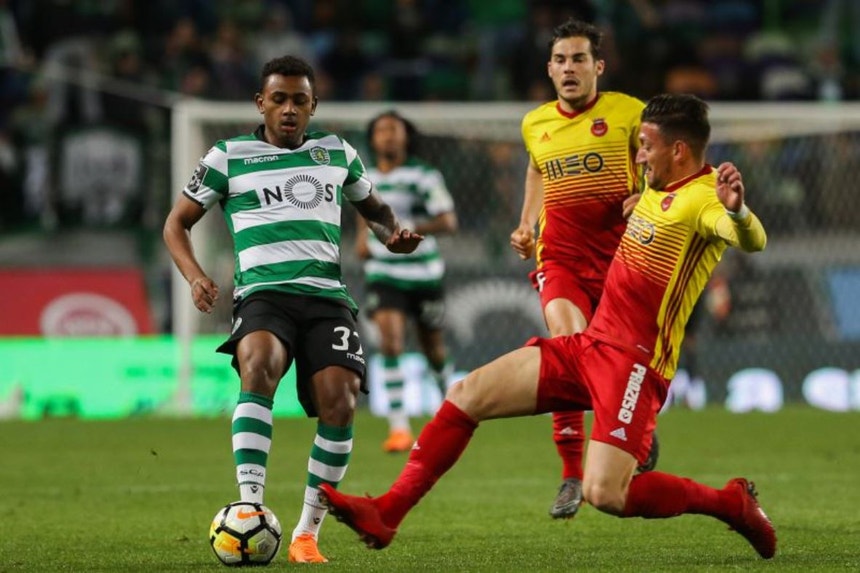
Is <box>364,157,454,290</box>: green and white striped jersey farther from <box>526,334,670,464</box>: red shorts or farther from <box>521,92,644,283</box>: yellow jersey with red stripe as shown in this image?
<box>526,334,670,464</box>: red shorts

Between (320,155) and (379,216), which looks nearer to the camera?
(320,155)

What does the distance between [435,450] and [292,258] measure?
1006 mm

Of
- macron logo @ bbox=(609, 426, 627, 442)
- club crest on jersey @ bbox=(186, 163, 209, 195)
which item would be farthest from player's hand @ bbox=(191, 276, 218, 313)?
macron logo @ bbox=(609, 426, 627, 442)

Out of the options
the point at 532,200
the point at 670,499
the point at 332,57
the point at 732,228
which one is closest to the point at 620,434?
the point at 670,499

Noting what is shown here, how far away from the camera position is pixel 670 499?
5926 mm

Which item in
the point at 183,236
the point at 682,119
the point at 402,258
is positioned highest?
the point at 682,119

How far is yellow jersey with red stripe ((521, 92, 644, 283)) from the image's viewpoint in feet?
25.7

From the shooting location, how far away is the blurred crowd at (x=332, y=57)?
56.8ft

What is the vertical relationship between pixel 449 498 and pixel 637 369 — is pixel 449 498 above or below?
below

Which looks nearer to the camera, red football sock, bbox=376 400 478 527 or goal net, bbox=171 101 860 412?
red football sock, bbox=376 400 478 527

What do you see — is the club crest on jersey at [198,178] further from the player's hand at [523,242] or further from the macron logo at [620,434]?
the macron logo at [620,434]

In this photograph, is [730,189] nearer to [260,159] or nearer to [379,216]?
[379,216]

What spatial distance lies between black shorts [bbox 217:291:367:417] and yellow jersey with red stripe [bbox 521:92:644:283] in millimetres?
1788

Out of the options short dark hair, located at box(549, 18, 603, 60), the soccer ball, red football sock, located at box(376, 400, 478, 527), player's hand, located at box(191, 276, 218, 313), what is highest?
short dark hair, located at box(549, 18, 603, 60)
